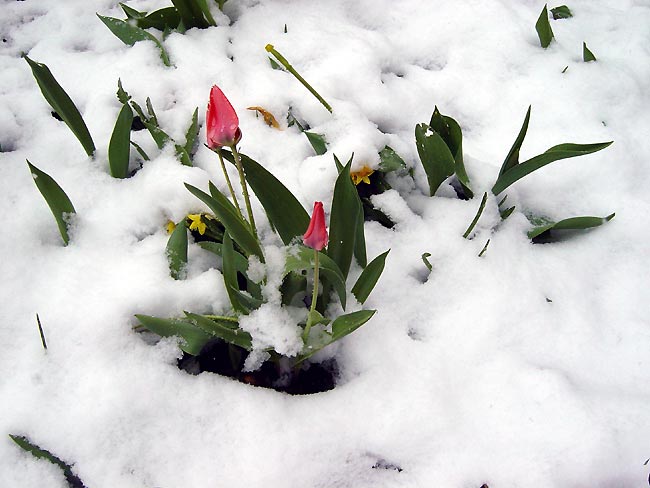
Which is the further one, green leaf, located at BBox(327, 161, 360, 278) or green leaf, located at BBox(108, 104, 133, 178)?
green leaf, located at BBox(108, 104, 133, 178)

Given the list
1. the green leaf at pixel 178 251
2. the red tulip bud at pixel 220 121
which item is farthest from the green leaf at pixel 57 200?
the red tulip bud at pixel 220 121

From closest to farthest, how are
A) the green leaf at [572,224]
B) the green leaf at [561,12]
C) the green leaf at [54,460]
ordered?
1. the green leaf at [54,460]
2. the green leaf at [572,224]
3. the green leaf at [561,12]

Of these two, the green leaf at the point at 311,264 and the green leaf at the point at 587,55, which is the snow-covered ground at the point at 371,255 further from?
the green leaf at the point at 311,264

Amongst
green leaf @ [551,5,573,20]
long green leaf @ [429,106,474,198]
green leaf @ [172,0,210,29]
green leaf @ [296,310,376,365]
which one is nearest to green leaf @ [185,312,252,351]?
green leaf @ [296,310,376,365]

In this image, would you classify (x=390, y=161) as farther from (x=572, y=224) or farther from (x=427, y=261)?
(x=572, y=224)

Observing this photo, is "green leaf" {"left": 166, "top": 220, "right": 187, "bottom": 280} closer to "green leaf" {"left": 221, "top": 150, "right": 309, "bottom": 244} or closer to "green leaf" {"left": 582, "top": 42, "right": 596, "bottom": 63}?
"green leaf" {"left": 221, "top": 150, "right": 309, "bottom": 244}

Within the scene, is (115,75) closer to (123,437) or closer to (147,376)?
(147,376)

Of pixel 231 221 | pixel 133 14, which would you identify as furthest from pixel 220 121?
pixel 133 14
